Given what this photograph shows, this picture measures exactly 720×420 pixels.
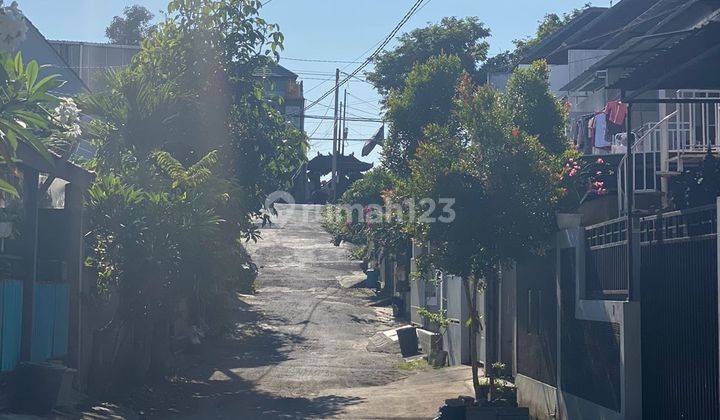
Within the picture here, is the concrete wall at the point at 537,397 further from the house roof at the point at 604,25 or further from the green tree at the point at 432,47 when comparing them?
the green tree at the point at 432,47

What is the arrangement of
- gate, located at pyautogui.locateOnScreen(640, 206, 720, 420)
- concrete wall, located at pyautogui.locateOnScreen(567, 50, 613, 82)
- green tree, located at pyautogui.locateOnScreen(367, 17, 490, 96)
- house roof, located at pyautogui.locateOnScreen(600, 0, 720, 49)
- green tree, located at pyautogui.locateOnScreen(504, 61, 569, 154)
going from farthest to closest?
green tree, located at pyautogui.locateOnScreen(367, 17, 490, 96) < concrete wall, located at pyautogui.locateOnScreen(567, 50, 613, 82) < house roof, located at pyautogui.locateOnScreen(600, 0, 720, 49) < green tree, located at pyautogui.locateOnScreen(504, 61, 569, 154) < gate, located at pyautogui.locateOnScreen(640, 206, 720, 420)

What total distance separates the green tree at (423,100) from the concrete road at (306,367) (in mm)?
5016

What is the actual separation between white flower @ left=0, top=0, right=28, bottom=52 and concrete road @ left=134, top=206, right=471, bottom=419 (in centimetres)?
888

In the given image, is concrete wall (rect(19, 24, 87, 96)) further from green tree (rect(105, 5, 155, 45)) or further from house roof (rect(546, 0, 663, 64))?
green tree (rect(105, 5, 155, 45))

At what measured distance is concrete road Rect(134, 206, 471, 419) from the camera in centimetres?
1532

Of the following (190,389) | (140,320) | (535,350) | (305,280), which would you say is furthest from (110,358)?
(305,280)

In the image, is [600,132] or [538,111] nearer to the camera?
[538,111]

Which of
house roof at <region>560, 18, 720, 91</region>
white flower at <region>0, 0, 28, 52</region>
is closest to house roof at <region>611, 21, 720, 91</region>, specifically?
house roof at <region>560, 18, 720, 91</region>

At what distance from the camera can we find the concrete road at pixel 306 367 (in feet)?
50.3

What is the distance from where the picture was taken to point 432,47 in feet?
145

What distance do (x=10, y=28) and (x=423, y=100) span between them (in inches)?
663

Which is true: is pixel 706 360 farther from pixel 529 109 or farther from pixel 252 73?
pixel 252 73

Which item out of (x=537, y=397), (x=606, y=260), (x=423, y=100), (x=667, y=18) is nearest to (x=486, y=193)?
(x=606, y=260)

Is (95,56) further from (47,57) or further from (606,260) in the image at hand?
(606,260)
